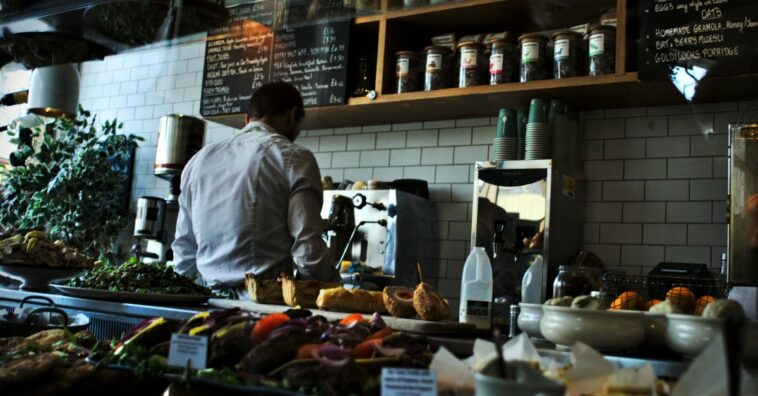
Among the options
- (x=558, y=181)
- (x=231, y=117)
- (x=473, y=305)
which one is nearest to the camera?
(x=473, y=305)

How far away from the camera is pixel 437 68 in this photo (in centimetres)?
427

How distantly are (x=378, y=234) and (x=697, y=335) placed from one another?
9.48 ft

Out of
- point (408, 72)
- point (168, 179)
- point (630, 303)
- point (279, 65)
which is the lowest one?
point (630, 303)

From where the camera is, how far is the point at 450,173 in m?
A: 4.62

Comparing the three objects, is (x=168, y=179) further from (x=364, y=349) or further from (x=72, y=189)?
(x=364, y=349)

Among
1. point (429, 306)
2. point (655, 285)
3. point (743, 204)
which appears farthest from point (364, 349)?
point (743, 204)

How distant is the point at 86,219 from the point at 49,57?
3620mm

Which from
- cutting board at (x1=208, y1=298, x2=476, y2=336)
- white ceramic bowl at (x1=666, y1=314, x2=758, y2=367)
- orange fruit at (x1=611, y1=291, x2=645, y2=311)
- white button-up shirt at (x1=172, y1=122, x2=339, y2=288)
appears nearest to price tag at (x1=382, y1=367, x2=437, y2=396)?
white ceramic bowl at (x1=666, y1=314, x2=758, y2=367)

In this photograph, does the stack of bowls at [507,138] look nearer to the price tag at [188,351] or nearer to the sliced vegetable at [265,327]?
the sliced vegetable at [265,327]

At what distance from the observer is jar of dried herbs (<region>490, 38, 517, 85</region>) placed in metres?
4.03

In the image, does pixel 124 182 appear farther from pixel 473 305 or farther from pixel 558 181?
pixel 473 305

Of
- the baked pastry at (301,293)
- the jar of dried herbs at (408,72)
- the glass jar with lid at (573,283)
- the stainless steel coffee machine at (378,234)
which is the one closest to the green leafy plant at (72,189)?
the stainless steel coffee machine at (378,234)

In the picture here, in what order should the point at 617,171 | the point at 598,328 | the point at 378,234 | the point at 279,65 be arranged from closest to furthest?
the point at 598,328
the point at 617,171
the point at 378,234
the point at 279,65

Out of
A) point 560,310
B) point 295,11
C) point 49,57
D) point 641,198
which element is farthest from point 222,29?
point 641,198
